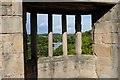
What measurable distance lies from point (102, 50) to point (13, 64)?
185cm

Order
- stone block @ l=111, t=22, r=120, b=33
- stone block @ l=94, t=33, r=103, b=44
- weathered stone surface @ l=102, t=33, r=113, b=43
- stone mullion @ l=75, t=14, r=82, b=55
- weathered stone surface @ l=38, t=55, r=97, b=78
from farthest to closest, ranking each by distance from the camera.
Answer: stone mullion @ l=75, t=14, r=82, b=55
weathered stone surface @ l=38, t=55, r=97, b=78
stone block @ l=94, t=33, r=103, b=44
weathered stone surface @ l=102, t=33, r=113, b=43
stone block @ l=111, t=22, r=120, b=33

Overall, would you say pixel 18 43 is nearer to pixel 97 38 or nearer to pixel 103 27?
pixel 103 27

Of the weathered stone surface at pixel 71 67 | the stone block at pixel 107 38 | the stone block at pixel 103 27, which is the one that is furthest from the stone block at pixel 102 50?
the weathered stone surface at pixel 71 67

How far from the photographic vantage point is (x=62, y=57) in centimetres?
551

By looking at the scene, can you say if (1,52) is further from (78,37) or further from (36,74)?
(78,37)

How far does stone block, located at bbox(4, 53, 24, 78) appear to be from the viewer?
3449 mm

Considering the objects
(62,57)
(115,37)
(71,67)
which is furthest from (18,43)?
(71,67)

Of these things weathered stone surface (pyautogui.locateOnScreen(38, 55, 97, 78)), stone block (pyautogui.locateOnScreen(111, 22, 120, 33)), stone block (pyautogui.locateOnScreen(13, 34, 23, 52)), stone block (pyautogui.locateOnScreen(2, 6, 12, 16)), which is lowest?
weathered stone surface (pyautogui.locateOnScreen(38, 55, 97, 78))

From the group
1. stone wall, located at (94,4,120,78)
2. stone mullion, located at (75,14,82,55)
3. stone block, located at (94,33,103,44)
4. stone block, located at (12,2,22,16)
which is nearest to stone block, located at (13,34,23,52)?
stone block, located at (12,2,22,16)

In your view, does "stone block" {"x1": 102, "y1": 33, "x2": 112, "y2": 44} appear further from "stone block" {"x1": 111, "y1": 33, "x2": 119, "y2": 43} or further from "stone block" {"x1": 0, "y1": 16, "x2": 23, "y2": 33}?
"stone block" {"x1": 0, "y1": 16, "x2": 23, "y2": 33}

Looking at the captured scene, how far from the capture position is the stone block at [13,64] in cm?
345

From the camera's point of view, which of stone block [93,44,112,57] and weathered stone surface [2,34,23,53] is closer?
weathered stone surface [2,34,23,53]

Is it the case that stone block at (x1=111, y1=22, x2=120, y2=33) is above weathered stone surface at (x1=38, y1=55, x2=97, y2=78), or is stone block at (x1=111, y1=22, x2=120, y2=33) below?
above

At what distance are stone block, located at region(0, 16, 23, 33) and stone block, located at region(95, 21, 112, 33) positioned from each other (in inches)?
66.7
